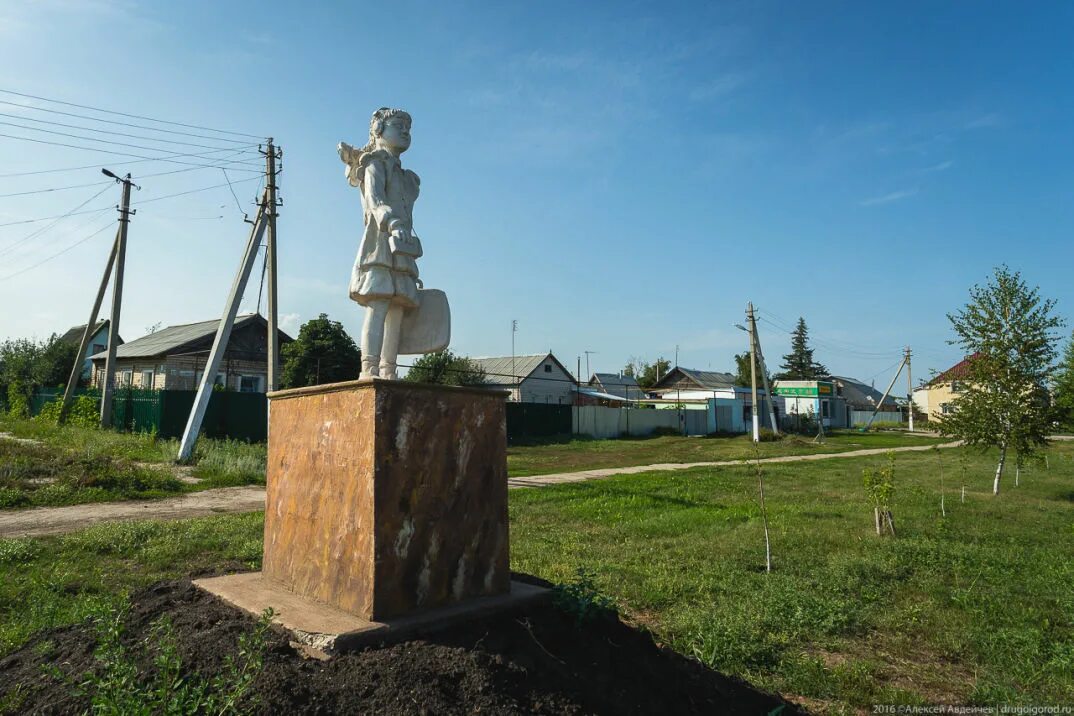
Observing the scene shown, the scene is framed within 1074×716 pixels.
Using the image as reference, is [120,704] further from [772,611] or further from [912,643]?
[912,643]

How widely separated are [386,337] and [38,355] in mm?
34222

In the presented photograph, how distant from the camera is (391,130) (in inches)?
180

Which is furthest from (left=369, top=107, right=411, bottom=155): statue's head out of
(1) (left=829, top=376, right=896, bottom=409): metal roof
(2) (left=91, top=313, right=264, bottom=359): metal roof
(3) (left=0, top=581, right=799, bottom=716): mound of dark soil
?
(1) (left=829, top=376, right=896, bottom=409): metal roof

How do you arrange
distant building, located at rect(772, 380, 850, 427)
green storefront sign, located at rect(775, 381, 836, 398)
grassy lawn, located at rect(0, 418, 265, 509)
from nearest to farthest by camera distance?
grassy lawn, located at rect(0, 418, 265, 509), green storefront sign, located at rect(775, 381, 836, 398), distant building, located at rect(772, 380, 850, 427)

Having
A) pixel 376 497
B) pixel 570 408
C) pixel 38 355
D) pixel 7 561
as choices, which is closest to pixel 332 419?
pixel 376 497

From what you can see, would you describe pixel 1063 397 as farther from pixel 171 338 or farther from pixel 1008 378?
pixel 171 338

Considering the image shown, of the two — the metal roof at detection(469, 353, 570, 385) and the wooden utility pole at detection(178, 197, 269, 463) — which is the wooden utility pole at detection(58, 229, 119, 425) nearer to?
the wooden utility pole at detection(178, 197, 269, 463)

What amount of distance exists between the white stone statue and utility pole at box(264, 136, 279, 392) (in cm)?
1039

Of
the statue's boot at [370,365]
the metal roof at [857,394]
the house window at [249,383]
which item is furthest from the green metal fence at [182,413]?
the metal roof at [857,394]

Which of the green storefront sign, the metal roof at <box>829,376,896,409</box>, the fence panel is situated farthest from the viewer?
the metal roof at <box>829,376,896,409</box>

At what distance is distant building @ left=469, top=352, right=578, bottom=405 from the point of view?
123 feet

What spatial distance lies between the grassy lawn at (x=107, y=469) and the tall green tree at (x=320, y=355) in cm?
1178

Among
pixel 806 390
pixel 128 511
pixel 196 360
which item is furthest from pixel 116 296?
pixel 806 390

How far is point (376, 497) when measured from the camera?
268cm
